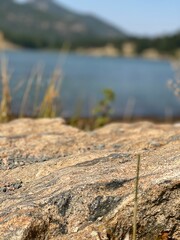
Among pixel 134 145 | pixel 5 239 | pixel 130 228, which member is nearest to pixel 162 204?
pixel 130 228

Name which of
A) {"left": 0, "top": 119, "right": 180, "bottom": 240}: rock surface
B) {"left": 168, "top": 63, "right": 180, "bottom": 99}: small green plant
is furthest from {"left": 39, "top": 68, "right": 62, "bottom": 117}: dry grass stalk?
{"left": 0, "top": 119, "right": 180, "bottom": 240}: rock surface

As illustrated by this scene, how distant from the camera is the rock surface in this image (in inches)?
95.1

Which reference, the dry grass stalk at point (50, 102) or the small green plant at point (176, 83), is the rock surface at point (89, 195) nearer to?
the small green plant at point (176, 83)

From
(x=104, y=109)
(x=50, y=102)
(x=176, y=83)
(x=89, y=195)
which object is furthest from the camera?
(x=104, y=109)

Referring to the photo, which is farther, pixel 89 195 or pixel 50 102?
pixel 50 102

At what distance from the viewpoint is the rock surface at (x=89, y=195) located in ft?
7.93

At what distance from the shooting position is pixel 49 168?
3.08 m

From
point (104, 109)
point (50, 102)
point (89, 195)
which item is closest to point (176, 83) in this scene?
point (50, 102)

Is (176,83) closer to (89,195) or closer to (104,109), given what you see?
(104,109)

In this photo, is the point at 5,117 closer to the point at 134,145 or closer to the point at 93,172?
the point at 134,145

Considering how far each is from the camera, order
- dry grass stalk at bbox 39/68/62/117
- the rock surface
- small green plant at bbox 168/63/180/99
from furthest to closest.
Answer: dry grass stalk at bbox 39/68/62/117 → small green plant at bbox 168/63/180/99 → the rock surface

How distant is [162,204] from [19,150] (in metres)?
1.30

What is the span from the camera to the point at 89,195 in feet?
8.29

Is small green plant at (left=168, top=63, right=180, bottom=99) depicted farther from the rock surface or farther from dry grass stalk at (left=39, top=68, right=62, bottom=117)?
the rock surface
